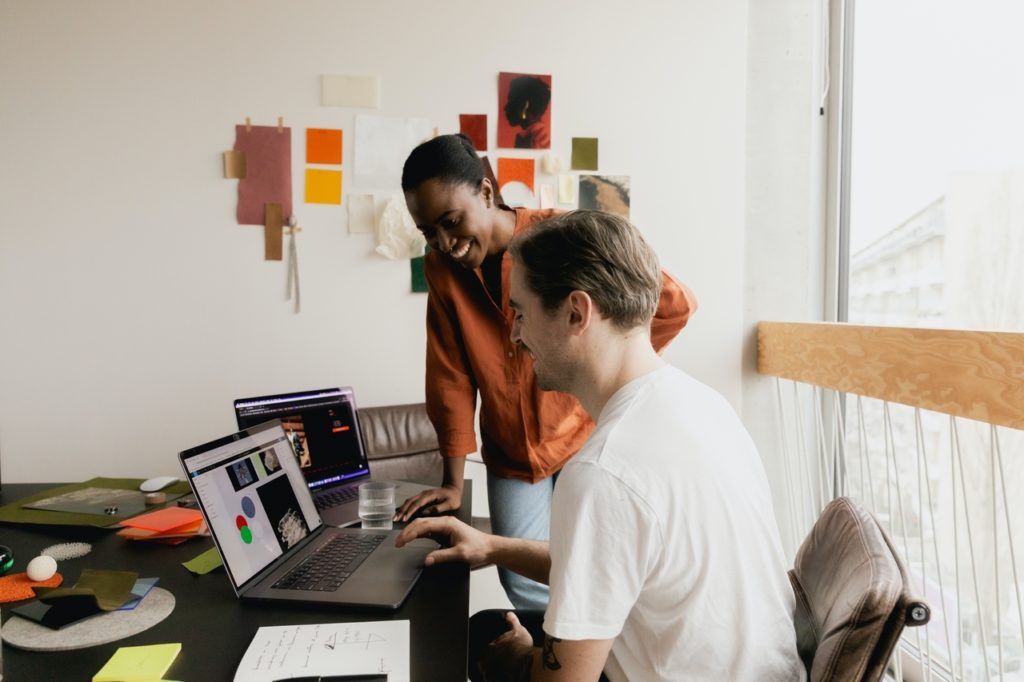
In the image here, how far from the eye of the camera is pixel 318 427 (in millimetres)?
1933

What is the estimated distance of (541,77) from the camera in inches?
110

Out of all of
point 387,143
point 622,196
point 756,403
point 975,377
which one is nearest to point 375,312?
point 387,143

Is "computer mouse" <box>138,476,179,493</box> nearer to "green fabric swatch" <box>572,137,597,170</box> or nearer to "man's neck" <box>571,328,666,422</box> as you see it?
"man's neck" <box>571,328,666,422</box>

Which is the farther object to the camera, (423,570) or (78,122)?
(78,122)

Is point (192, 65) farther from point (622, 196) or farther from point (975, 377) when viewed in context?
point (975, 377)

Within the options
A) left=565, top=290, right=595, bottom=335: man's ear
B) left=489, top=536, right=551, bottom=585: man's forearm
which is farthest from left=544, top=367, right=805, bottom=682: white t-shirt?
left=489, top=536, right=551, bottom=585: man's forearm

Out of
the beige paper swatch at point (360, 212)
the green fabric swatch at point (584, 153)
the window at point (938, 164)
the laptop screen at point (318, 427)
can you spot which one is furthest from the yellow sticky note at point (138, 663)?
the green fabric swatch at point (584, 153)

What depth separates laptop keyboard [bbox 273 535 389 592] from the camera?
1.13 metres

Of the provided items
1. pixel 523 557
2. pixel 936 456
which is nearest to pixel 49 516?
pixel 523 557

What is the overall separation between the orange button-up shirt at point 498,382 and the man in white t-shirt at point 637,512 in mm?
670

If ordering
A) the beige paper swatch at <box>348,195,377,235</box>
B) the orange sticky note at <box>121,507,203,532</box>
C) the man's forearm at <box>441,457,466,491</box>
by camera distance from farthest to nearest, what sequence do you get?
1. the beige paper swatch at <box>348,195,377,235</box>
2. the man's forearm at <box>441,457,466,491</box>
3. the orange sticky note at <box>121,507,203,532</box>

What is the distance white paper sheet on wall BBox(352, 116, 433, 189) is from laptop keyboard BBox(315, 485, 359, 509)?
1.38 metres

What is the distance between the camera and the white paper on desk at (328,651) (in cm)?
87

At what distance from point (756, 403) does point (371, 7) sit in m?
2.17
